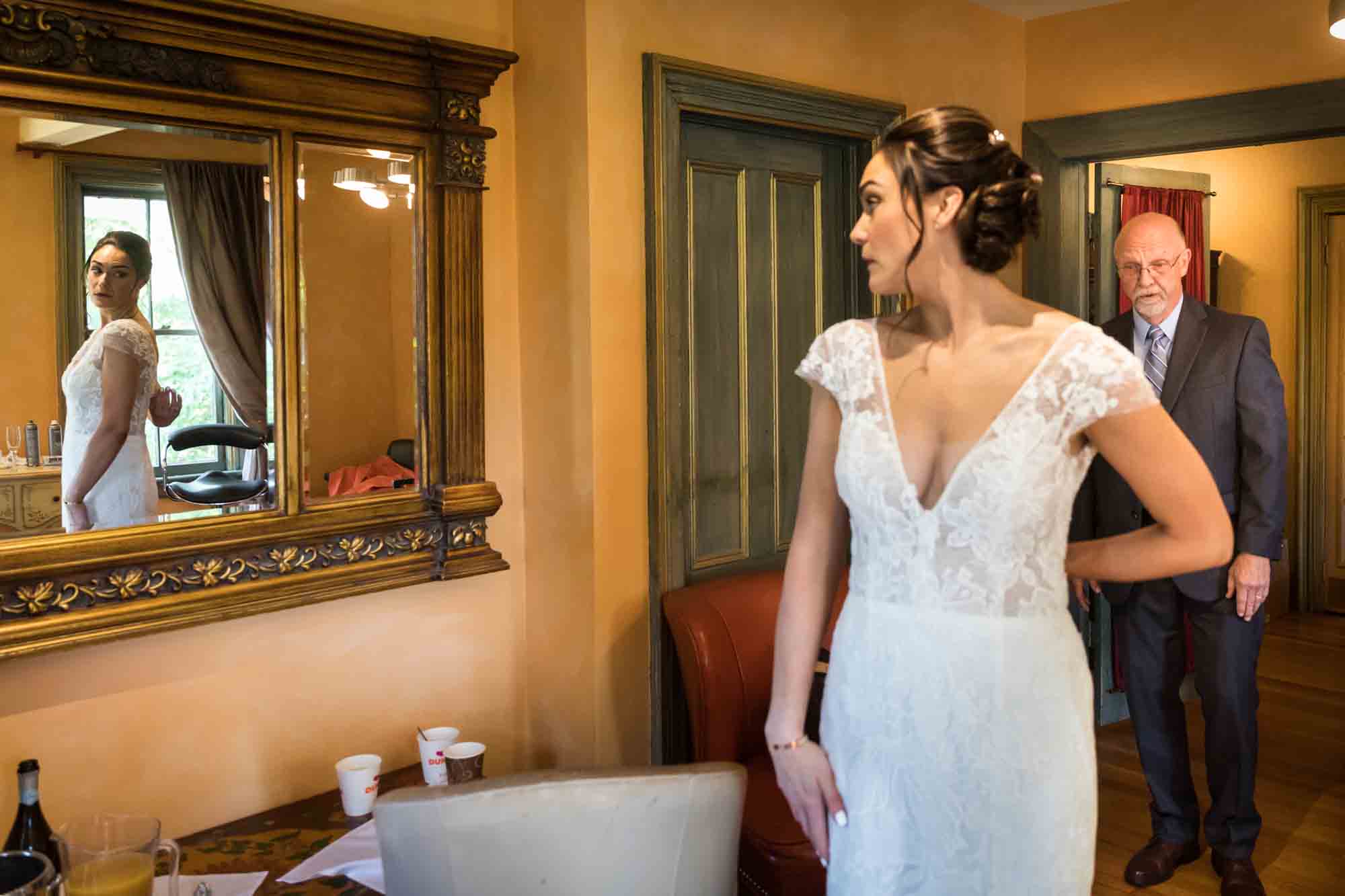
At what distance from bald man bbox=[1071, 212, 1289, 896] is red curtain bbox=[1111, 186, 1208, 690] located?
0.84 m

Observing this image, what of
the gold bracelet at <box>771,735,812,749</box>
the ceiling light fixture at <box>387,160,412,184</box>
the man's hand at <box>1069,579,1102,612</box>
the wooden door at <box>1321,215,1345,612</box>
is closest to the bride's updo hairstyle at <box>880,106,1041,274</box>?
the gold bracelet at <box>771,735,812,749</box>

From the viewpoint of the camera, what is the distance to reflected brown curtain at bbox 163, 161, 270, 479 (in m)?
2.21

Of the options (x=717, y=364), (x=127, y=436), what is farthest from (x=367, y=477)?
(x=717, y=364)

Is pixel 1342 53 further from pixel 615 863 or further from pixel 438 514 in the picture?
pixel 615 863

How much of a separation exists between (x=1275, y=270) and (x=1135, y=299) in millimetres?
3372

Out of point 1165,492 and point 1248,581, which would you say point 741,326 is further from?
point 1165,492

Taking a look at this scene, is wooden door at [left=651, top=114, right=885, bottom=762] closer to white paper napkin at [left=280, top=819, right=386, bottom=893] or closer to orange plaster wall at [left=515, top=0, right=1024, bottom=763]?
orange plaster wall at [left=515, top=0, right=1024, bottom=763]

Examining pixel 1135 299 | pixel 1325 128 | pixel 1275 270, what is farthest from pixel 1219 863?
pixel 1275 270

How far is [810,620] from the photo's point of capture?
1.49 metres

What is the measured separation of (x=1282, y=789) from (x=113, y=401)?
3.62 metres

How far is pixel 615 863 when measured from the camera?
1.44 meters

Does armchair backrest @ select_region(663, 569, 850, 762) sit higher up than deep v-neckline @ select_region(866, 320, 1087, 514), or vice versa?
deep v-neckline @ select_region(866, 320, 1087, 514)

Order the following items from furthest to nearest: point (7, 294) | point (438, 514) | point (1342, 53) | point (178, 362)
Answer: point (1342, 53) → point (438, 514) → point (178, 362) → point (7, 294)

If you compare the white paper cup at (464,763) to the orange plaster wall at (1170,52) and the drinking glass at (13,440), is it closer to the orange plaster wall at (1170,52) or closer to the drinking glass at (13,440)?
the drinking glass at (13,440)
